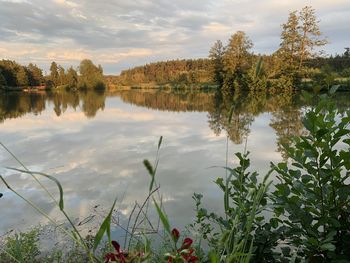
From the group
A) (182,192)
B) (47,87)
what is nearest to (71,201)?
(182,192)

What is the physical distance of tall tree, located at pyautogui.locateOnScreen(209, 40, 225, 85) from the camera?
4278 cm

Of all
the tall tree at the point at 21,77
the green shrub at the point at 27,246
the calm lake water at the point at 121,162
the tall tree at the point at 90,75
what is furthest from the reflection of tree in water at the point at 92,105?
the tall tree at the point at 90,75

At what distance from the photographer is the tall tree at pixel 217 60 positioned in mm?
42781

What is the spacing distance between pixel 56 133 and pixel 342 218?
11273mm

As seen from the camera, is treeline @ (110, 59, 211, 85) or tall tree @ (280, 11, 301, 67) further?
treeline @ (110, 59, 211, 85)

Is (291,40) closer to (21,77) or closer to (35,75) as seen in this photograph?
(21,77)

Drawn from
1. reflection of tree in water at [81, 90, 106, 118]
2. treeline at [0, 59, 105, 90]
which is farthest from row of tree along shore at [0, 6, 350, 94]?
reflection of tree in water at [81, 90, 106, 118]

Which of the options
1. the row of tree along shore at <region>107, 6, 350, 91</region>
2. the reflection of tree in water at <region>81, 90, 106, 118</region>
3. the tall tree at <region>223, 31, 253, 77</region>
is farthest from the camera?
the tall tree at <region>223, 31, 253, 77</region>

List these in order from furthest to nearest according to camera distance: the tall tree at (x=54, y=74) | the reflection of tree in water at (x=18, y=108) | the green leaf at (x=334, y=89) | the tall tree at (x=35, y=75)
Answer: the tall tree at (x=54, y=74), the tall tree at (x=35, y=75), the reflection of tree in water at (x=18, y=108), the green leaf at (x=334, y=89)

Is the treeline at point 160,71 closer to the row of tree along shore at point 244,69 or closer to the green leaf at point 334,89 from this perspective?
the row of tree along shore at point 244,69

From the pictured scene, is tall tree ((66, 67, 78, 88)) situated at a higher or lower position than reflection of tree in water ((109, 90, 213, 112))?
higher

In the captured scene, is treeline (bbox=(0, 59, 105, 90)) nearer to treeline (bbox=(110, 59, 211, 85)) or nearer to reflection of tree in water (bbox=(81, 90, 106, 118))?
treeline (bbox=(110, 59, 211, 85))

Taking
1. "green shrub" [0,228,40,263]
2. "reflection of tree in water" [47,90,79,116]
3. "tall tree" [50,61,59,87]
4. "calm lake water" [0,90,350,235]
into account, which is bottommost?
"reflection of tree in water" [47,90,79,116]

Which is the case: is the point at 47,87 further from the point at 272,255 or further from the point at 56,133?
the point at 272,255
